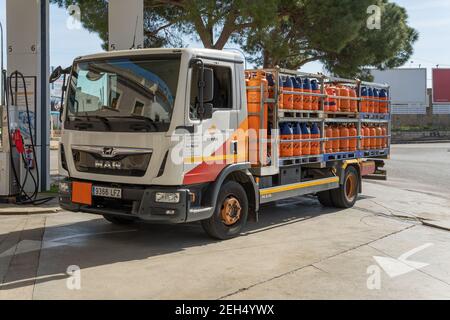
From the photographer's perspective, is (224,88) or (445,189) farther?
(445,189)

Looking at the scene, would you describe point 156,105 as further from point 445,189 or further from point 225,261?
point 445,189

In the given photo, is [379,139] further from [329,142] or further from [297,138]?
[297,138]

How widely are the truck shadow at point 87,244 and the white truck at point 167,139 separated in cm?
48

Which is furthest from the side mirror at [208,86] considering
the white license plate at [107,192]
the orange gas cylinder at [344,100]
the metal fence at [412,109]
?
the metal fence at [412,109]

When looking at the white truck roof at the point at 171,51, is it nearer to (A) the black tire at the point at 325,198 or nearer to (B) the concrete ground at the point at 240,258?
(B) the concrete ground at the point at 240,258

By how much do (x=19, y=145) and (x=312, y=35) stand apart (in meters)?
9.01

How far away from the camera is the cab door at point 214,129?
681 centimetres

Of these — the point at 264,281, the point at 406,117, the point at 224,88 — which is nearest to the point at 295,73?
the point at 224,88

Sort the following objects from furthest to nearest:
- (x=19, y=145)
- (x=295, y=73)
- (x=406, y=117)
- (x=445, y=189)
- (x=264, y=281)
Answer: (x=406, y=117)
(x=445, y=189)
(x=19, y=145)
(x=295, y=73)
(x=264, y=281)

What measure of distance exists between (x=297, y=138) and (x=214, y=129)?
2.34 metres

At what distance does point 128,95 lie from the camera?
22.7ft

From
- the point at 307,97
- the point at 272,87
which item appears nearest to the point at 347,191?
the point at 307,97

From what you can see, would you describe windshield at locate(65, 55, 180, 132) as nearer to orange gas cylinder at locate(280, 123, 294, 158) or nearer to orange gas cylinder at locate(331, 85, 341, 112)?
orange gas cylinder at locate(280, 123, 294, 158)

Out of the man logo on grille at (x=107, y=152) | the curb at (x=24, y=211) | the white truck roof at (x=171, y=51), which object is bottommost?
the curb at (x=24, y=211)
